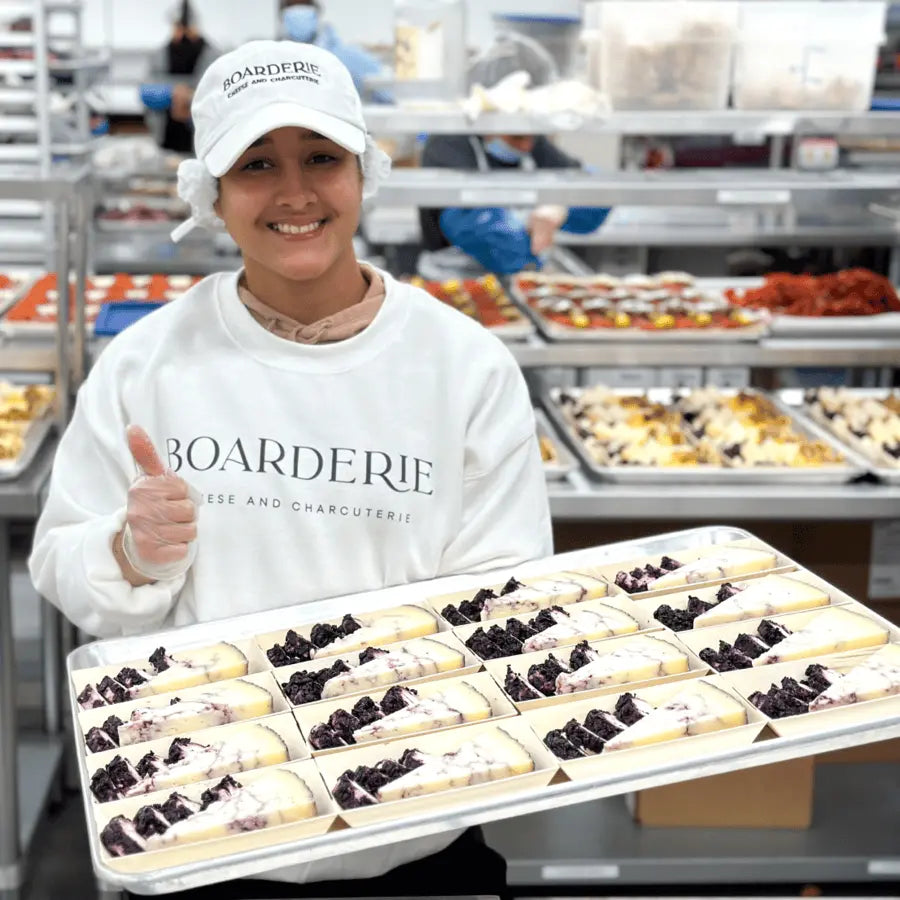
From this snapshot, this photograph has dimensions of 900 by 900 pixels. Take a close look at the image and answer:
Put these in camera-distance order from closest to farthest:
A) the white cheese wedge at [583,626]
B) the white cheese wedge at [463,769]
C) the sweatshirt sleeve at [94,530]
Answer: the white cheese wedge at [463,769]
the white cheese wedge at [583,626]
the sweatshirt sleeve at [94,530]

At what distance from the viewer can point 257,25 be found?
11.6m

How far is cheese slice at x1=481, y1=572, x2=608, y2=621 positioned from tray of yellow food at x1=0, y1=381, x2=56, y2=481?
5.38 feet

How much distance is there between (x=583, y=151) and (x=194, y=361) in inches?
296

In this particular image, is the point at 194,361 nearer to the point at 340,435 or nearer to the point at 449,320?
the point at 340,435

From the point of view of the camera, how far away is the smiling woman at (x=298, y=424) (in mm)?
1917

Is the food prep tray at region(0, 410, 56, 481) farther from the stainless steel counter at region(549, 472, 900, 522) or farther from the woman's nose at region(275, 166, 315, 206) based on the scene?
the woman's nose at region(275, 166, 315, 206)

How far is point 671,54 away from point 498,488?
5.50ft

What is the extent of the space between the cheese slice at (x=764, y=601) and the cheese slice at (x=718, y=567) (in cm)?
6

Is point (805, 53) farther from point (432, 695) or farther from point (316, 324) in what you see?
point (432, 695)

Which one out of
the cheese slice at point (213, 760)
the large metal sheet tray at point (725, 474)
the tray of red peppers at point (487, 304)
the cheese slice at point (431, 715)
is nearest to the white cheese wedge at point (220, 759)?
the cheese slice at point (213, 760)

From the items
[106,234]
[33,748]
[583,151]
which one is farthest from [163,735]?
[583,151]

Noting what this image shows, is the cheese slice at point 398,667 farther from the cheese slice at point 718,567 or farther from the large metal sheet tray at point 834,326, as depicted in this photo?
the large metal sheet tray at point 834,326

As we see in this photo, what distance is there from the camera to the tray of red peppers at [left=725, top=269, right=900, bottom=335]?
3719 millimetres

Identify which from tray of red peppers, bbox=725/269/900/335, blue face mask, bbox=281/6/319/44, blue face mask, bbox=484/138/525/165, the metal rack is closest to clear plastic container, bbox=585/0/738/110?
tray of red peppers, bbox=725/269/900/335
